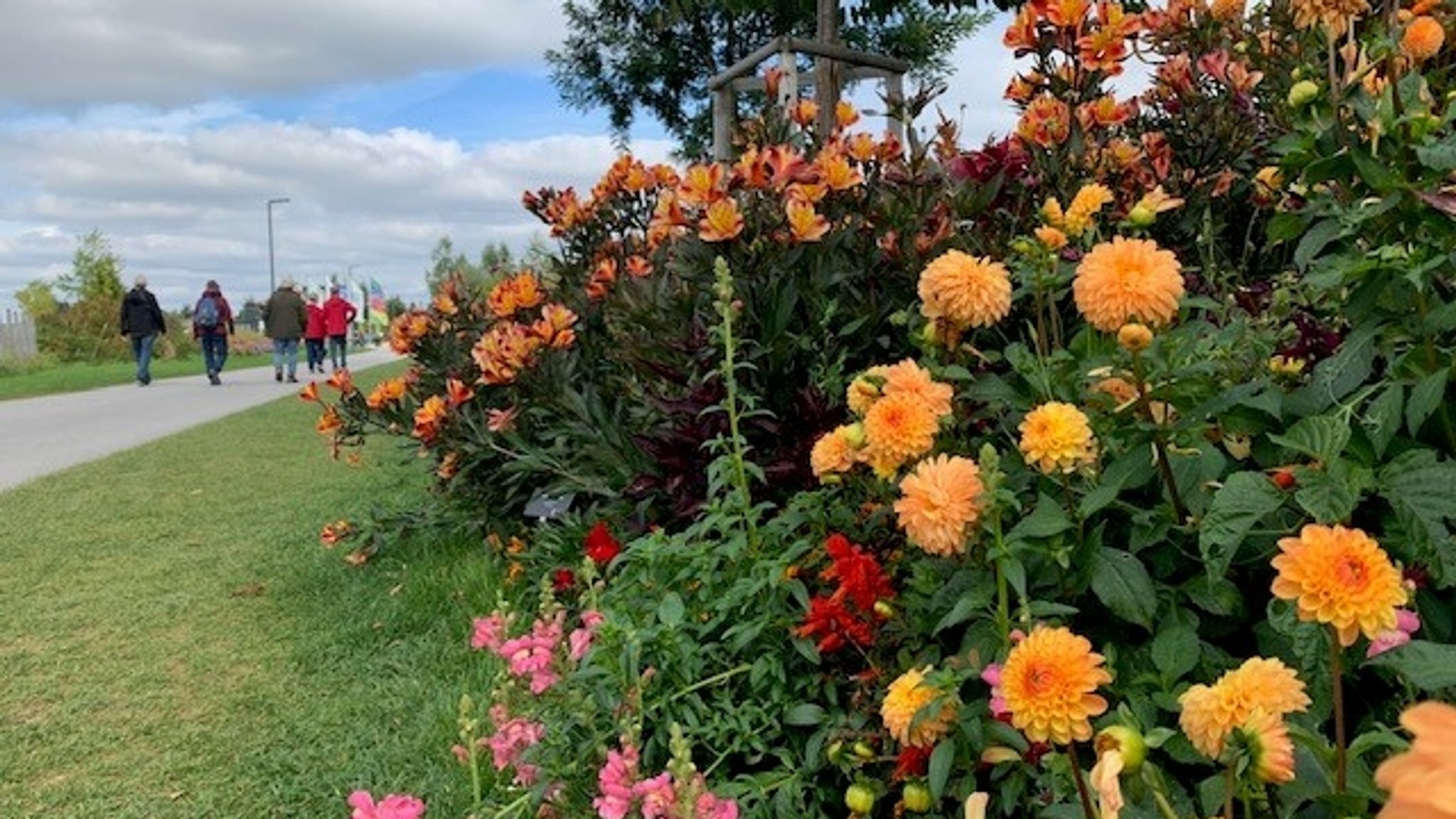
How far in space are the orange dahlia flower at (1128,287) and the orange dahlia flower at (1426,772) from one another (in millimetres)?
939

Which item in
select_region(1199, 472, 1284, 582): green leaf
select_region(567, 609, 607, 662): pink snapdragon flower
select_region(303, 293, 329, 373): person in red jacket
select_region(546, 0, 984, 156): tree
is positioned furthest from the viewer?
select_region(303, 293, 329, 373): person in red jacket

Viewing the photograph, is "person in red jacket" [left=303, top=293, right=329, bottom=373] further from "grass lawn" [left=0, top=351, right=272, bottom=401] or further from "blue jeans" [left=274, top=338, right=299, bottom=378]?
"grass lawn" [left=0, top=351, right=272, bottom=401]

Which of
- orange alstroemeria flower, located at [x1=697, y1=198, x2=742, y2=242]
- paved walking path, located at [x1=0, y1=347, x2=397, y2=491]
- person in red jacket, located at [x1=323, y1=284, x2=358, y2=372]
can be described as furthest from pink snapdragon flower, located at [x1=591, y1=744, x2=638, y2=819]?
person in red jacket, located at [x1=323, y1=284, x2=358, y2=372]

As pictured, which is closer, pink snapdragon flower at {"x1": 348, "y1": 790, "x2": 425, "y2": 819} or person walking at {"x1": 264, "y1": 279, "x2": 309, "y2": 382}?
pink snapdragon flower at {"x1": 348, "y1": 790, "x2": 425, "y2": 819}

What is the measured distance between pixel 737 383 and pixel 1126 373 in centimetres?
121

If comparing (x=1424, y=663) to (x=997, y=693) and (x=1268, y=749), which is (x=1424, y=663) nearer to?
(x=1268, y=749)

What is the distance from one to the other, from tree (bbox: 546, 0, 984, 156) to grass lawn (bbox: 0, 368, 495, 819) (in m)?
8.38

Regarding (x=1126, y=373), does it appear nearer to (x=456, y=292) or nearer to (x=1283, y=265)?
(x=1283, y=265)

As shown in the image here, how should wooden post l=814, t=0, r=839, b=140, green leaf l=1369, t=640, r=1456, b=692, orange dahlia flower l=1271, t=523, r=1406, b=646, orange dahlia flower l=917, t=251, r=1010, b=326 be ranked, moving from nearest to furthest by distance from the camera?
orange dahlia flower l=1271, t=523, r=1406, b=646
green leaf l=1369, t=640, r=1456, b=692
orange dahlia flower l=917, t=251, r=1010, b=326
wooden post l=814, t=0, r=839, b=140

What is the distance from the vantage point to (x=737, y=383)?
2539 millimetres

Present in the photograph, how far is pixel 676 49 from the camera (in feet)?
48.4

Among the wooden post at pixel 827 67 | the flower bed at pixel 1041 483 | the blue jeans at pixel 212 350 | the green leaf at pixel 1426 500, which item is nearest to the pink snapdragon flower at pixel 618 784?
the flower bed at pixel 1041 483

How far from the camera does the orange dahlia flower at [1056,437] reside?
128 cm

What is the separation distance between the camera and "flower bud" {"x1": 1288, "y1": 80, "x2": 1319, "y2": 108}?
4.74ft
